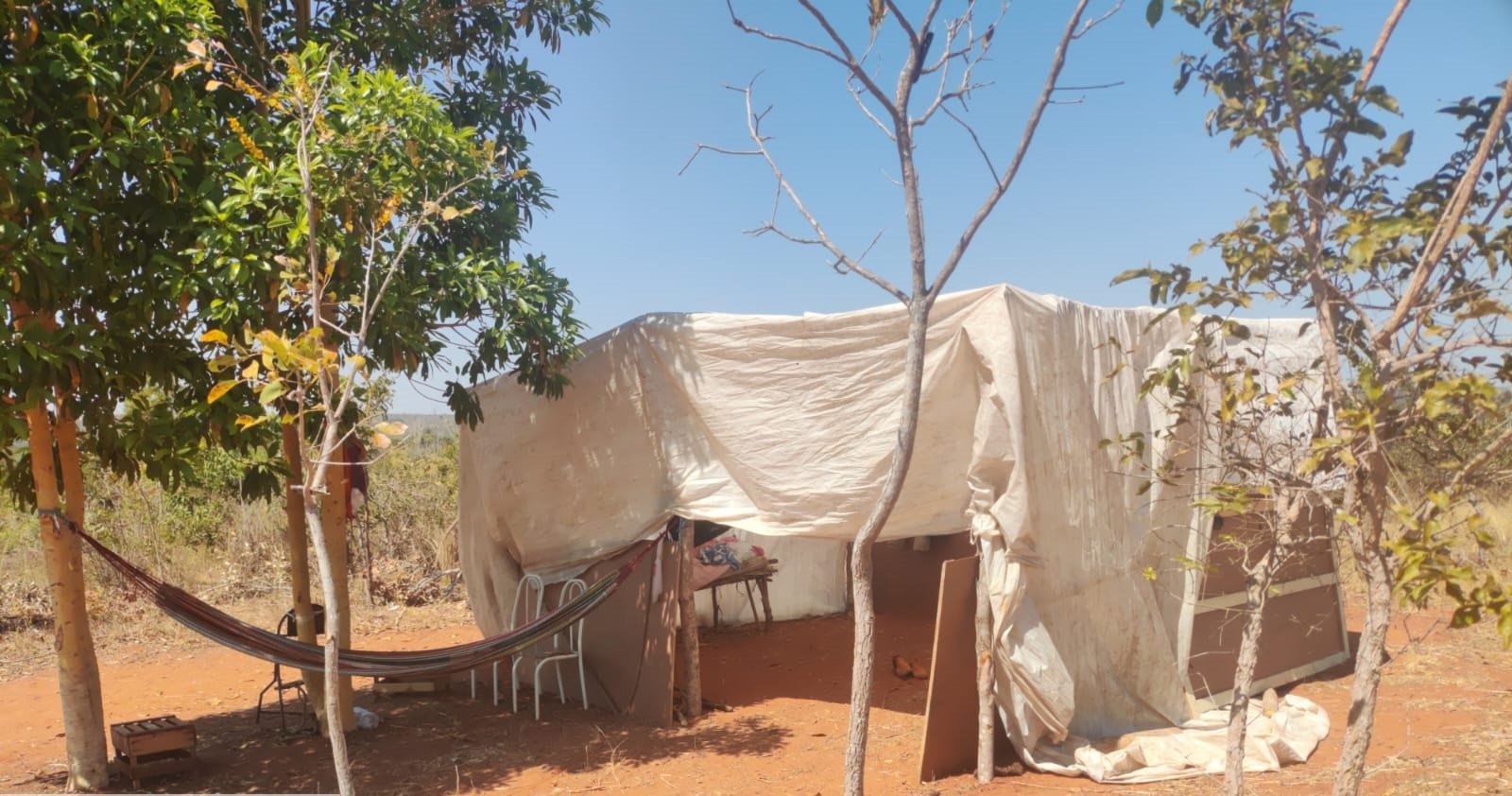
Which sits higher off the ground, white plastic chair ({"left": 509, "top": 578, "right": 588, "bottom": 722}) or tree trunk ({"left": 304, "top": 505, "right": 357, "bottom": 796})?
tree trunk ({"left": 304, "top": 505, "right": 357, "bottom": 796})

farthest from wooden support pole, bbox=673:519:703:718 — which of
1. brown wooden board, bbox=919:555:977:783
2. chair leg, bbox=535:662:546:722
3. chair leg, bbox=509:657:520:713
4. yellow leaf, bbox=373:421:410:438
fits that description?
yellow leaf, bbox=373:421:410:438

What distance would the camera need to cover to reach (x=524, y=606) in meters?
5.85

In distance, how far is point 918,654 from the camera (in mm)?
6449

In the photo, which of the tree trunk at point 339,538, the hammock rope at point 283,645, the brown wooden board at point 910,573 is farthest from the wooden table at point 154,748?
the brown wooden board at point 910,573

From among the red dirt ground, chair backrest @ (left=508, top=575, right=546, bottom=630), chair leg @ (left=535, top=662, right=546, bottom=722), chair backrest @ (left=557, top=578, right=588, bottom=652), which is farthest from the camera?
chair backrest @ (left=508, top=575, right=546, bottom=630)

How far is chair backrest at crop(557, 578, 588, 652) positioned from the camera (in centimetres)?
541

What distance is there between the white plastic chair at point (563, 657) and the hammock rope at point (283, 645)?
62 cm

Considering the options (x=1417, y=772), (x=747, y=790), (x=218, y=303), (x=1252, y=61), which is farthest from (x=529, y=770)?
(x=1252, y=61)

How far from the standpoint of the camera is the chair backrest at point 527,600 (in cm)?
562

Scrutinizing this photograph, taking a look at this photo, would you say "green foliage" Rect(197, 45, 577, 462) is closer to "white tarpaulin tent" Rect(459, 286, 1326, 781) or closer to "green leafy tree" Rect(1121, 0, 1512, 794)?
"white tarpaulin tent" Rect(459, 286, 1326, 781)

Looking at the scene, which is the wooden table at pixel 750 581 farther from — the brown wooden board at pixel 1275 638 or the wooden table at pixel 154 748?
the wooden table at pixel 154 748

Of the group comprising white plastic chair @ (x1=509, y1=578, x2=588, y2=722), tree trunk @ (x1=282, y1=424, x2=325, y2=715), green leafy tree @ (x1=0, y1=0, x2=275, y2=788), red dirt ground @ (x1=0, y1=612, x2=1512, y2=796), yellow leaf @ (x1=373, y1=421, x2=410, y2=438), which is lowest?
red dirt ground @ (x1=0, y1=612, x2=1512, y2=796)

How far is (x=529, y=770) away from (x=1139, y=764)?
8.40ft

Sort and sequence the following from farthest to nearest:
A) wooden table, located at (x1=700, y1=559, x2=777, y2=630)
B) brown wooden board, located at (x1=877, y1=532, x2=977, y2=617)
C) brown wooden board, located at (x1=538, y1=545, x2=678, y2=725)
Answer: brown wooden board, located at (x1=877, y1=532, x2=977, y2=617) < wooden table, located at (x1=700, y1=559, x2=777, y2=630) < brown wooden board, located at (x1=538, y1=545, x2=678, y2=725)
